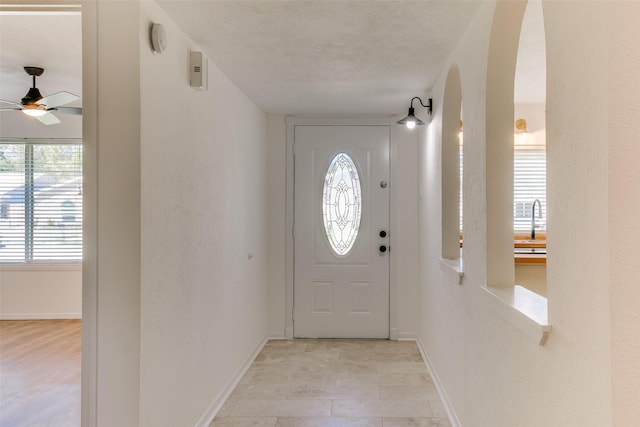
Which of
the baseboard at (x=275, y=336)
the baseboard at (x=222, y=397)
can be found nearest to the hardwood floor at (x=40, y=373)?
the baseboard at (x=222, y=397)

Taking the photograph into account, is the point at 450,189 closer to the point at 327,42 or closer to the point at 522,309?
the point at 327,42

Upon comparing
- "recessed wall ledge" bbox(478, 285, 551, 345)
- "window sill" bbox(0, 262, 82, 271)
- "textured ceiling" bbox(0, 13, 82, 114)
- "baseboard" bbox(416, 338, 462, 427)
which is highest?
"textured ceiling" bbox(0, 13, 82, 114)

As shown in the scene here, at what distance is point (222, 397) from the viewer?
2.85 m

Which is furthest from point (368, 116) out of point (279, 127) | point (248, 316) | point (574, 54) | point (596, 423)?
point (596, 423)

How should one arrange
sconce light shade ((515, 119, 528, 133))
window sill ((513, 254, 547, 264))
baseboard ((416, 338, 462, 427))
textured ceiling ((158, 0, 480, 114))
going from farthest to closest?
sconce light shade ((515, 119, 528, 133)) → baseboard ((416, 338, 462, 427)) → window sill ((513, 254, 547, 264)) → textured ceiling ((158, 0, 480, 114))

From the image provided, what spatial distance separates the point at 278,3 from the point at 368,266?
9.79ft

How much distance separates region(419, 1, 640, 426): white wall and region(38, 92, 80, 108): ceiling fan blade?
9.45 feet

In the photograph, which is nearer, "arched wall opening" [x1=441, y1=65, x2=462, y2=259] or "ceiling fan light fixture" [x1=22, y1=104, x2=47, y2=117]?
"arched wall opening" [x1=441, y1=65, x2=462, y2=259]

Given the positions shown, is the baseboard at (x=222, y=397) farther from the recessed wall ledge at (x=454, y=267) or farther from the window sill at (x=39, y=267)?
the window sill at (x=39, y=267)

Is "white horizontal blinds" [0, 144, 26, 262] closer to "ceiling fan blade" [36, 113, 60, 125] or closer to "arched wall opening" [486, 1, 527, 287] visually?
"ceiling fan blade" [36, 113, 60, 125]

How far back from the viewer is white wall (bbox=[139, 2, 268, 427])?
6.10ft

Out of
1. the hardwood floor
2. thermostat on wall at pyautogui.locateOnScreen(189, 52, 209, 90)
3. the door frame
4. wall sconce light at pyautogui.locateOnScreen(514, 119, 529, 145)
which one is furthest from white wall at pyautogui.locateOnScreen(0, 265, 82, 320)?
wall sconce light at pyautogui.locateOnScreen(514, 119, 529, 145)

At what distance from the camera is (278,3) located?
6.41 ft

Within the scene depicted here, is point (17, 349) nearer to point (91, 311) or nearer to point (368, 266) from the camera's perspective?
point (91, 311)
